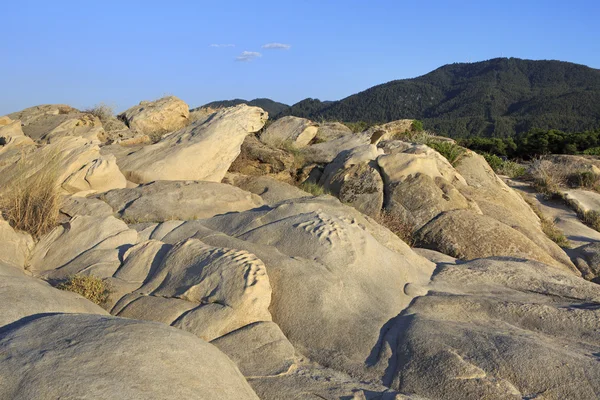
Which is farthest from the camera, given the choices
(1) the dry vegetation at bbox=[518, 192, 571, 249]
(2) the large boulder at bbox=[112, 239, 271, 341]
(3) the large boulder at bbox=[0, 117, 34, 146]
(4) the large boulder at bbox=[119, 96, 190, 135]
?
(4) the large boulder at bbox=[119, 96, 190, 135]

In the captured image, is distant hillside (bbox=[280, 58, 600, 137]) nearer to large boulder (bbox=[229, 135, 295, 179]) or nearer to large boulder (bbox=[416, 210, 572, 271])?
large boulder (bbox=[229, 135, 295, 179])

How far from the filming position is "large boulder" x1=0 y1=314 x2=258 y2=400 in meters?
2.78

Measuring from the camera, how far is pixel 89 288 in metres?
4.96

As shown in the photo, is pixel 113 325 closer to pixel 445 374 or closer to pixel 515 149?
pixel 445 374

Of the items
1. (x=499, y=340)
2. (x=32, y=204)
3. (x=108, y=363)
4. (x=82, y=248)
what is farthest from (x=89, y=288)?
(x=499, y=340)

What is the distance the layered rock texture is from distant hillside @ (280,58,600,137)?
61.0 metres

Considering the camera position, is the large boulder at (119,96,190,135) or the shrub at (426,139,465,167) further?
the large boulder at (119,96,190,135)

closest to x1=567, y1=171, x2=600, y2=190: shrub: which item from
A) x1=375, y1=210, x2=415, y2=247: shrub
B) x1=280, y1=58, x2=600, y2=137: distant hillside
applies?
x1=375, y1=210, x2=415, y2=247: shrub

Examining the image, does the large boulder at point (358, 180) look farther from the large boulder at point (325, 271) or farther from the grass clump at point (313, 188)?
the large boulder at point (325, 271)

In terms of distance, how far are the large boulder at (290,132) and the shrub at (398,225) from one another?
4.82 metres

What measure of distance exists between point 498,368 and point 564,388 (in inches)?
16.7

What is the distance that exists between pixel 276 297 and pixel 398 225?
452cm

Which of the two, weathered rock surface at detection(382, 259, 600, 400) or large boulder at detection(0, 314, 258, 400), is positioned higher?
large boulder at detection(0, 314, 258, 400)

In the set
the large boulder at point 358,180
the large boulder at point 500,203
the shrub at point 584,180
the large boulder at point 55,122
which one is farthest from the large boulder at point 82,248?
the shrub at point 584,180
